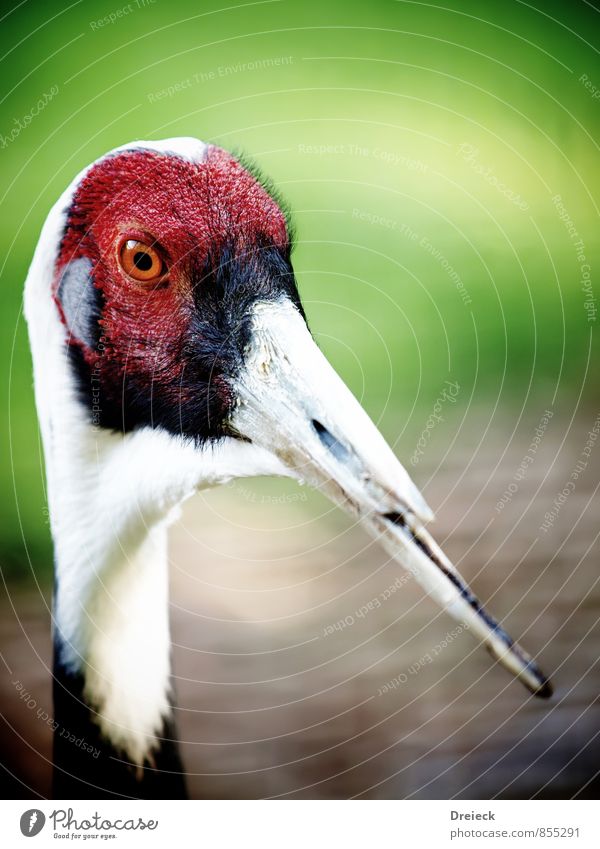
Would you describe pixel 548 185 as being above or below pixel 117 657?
above

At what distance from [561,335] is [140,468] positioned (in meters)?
0.59

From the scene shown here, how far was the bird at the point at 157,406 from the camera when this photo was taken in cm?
90

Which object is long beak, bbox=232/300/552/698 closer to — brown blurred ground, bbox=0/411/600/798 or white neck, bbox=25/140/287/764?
white neck, bbox=25/140/287/764

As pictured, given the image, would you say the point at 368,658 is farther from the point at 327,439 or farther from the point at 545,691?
the point at 327,439

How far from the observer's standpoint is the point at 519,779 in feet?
4.02

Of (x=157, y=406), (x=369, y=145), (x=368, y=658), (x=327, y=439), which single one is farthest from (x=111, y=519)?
(x=369, y=145)

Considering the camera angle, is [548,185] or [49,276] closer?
[49,276]
